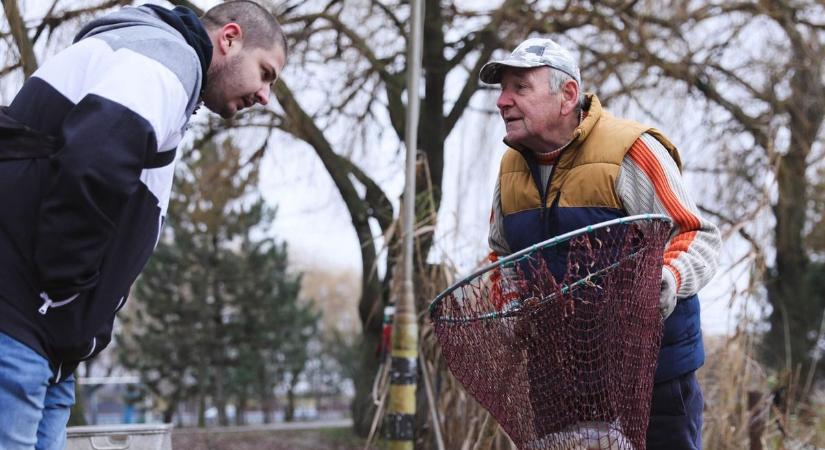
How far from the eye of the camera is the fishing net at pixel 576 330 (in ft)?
6.27

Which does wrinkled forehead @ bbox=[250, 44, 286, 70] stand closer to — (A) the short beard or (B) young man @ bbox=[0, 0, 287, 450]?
(A) the short beard

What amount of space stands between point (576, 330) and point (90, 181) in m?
1.06

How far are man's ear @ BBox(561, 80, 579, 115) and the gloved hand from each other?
21.0 inches

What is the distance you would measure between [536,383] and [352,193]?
6748 mm

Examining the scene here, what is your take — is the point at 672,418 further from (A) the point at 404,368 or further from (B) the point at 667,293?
(A) the point at 404,368

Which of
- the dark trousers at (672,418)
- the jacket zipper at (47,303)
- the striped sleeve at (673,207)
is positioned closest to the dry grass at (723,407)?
the dark trousers at (672,418)

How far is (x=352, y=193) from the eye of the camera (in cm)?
865

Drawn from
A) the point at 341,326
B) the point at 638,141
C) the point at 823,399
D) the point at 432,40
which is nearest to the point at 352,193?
the point at 432,40

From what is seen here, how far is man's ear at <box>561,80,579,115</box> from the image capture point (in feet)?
7.69

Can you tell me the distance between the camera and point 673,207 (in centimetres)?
219

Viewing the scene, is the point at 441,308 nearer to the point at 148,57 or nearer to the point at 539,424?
the point at 539,424

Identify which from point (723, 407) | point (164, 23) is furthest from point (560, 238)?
point (723, 407)

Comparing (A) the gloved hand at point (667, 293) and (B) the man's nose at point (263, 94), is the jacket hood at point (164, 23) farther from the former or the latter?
(A) the gloved hand at point (667, 293)

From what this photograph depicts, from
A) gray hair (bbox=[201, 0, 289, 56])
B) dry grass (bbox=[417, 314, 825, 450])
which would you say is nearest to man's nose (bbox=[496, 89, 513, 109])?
gray hair (bbox=[201, 0, 289, 56])
